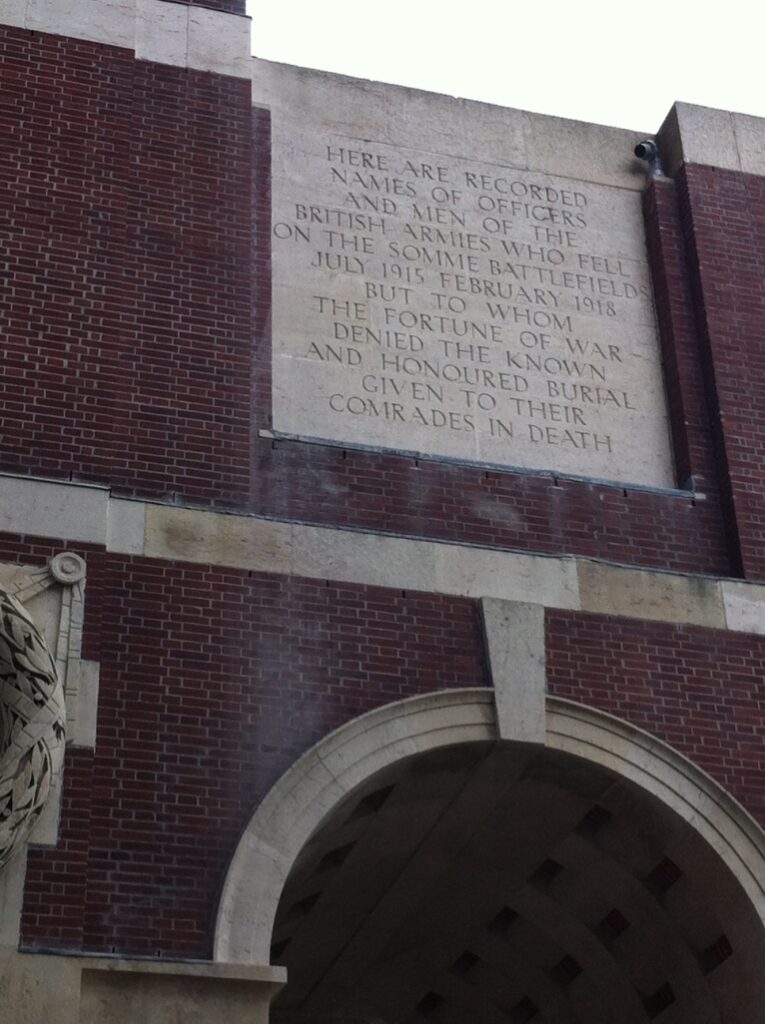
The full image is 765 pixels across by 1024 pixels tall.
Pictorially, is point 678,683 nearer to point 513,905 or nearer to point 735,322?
point 513,905

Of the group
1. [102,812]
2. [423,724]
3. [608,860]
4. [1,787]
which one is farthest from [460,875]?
[1,787]

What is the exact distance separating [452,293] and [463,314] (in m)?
0.25

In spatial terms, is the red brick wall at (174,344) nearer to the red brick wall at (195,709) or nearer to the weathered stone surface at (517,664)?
the weathered stone surface at (517,664)

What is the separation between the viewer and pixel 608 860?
15.8 m

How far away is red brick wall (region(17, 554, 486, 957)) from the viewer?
13.0 metres

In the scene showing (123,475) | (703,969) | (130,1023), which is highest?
(123,475)

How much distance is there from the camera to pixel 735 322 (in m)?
17.5

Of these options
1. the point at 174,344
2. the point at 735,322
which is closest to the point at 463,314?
the point at 735,322

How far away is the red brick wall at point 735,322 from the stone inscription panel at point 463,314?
54 cm

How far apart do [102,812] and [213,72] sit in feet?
23.6

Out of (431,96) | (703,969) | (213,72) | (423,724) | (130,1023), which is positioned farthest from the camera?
(431,96)

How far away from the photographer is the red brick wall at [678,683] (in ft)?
49.4

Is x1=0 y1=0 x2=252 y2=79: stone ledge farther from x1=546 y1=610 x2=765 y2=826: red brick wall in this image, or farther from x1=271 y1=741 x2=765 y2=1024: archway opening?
x1=271 y1=741 x2=765 y2=1024: archway opening

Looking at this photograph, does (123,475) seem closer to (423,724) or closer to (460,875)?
(423,724)
